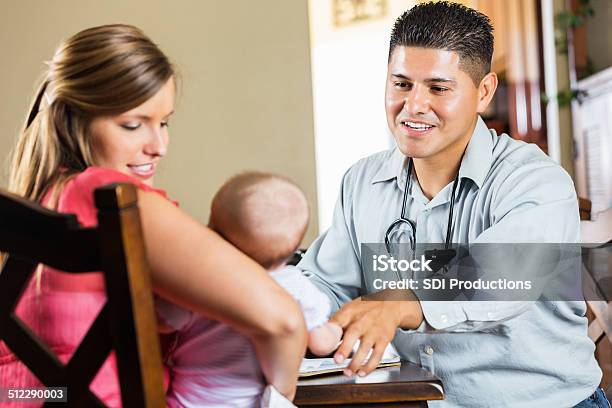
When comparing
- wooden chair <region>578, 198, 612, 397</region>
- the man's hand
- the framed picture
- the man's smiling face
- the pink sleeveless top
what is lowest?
wooden chair <region>578, 198, 612, 397</region>

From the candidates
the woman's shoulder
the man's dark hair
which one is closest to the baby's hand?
the woman's shoulder

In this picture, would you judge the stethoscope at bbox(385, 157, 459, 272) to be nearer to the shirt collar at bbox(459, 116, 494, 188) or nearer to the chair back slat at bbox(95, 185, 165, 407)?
the shirt collar at bbox(459, 116, 494, 188)

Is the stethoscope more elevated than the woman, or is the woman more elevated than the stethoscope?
the woman

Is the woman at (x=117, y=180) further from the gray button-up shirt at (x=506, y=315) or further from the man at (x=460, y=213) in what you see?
the gray button-up shirt at (x=506, y=315)

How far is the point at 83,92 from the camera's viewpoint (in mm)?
937

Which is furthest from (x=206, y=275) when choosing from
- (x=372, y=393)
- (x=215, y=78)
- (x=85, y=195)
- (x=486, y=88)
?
(x=215, y=78)

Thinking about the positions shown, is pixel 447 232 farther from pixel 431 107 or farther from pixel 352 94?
pixel 352 94

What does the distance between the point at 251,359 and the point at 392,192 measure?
893 millimetres

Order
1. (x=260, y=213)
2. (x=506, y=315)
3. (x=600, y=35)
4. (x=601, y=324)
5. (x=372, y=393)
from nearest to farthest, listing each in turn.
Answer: (x=260, y=213) → (x=372, y=393) → (x=506, y=315) → (x=601, y=324) → (x=600, y=35)

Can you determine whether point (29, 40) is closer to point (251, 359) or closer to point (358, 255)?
point (358, 255)

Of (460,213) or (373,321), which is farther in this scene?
(460,213)

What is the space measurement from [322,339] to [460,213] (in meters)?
0.75

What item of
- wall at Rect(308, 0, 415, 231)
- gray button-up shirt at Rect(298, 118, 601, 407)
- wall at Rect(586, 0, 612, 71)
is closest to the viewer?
gray button-up shirt at Rect(298, 118, 601, 407)

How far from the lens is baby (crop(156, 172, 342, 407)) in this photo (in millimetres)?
832
